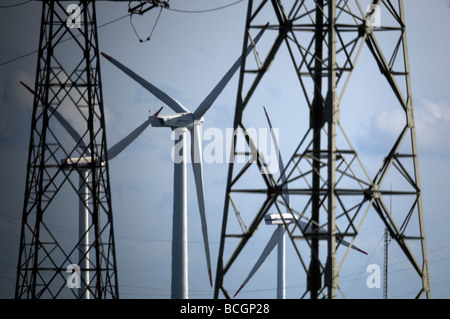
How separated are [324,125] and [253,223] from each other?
179 inches

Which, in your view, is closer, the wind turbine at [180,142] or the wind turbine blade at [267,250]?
the wind turbine blade at [267,250]

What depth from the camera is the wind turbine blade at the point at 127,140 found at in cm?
8328

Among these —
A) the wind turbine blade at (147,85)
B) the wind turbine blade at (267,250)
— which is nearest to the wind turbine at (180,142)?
the wind turbine blade at (147,85)

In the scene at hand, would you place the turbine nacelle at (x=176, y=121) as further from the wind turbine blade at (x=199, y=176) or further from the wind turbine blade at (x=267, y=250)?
the wind turbine blade at (x=267, y=250)

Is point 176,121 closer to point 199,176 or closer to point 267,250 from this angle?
point 199,176

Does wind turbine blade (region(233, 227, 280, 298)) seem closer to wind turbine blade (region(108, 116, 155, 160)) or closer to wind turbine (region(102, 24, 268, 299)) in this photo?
wind turbine (region(102, 24, 268, 299))

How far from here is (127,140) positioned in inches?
3314

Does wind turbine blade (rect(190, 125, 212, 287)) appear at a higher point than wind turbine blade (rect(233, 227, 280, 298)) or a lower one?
higher

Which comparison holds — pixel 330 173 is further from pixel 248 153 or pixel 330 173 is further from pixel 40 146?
pixel 40 146

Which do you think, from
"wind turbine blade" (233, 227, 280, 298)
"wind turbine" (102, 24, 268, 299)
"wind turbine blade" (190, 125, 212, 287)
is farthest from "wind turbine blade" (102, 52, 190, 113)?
"wind turbine blade" (233, 227, 280, 298)

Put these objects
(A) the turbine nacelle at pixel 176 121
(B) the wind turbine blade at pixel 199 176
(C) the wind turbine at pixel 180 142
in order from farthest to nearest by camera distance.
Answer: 1. (A) the turbine nacelle at pixel 176 121
2. (C) the wind turbine at pixel 180 142
3. (B) the wind turbine blade at pixel 199 176

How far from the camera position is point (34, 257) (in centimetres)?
5831

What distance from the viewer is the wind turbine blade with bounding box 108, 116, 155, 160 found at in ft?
273
